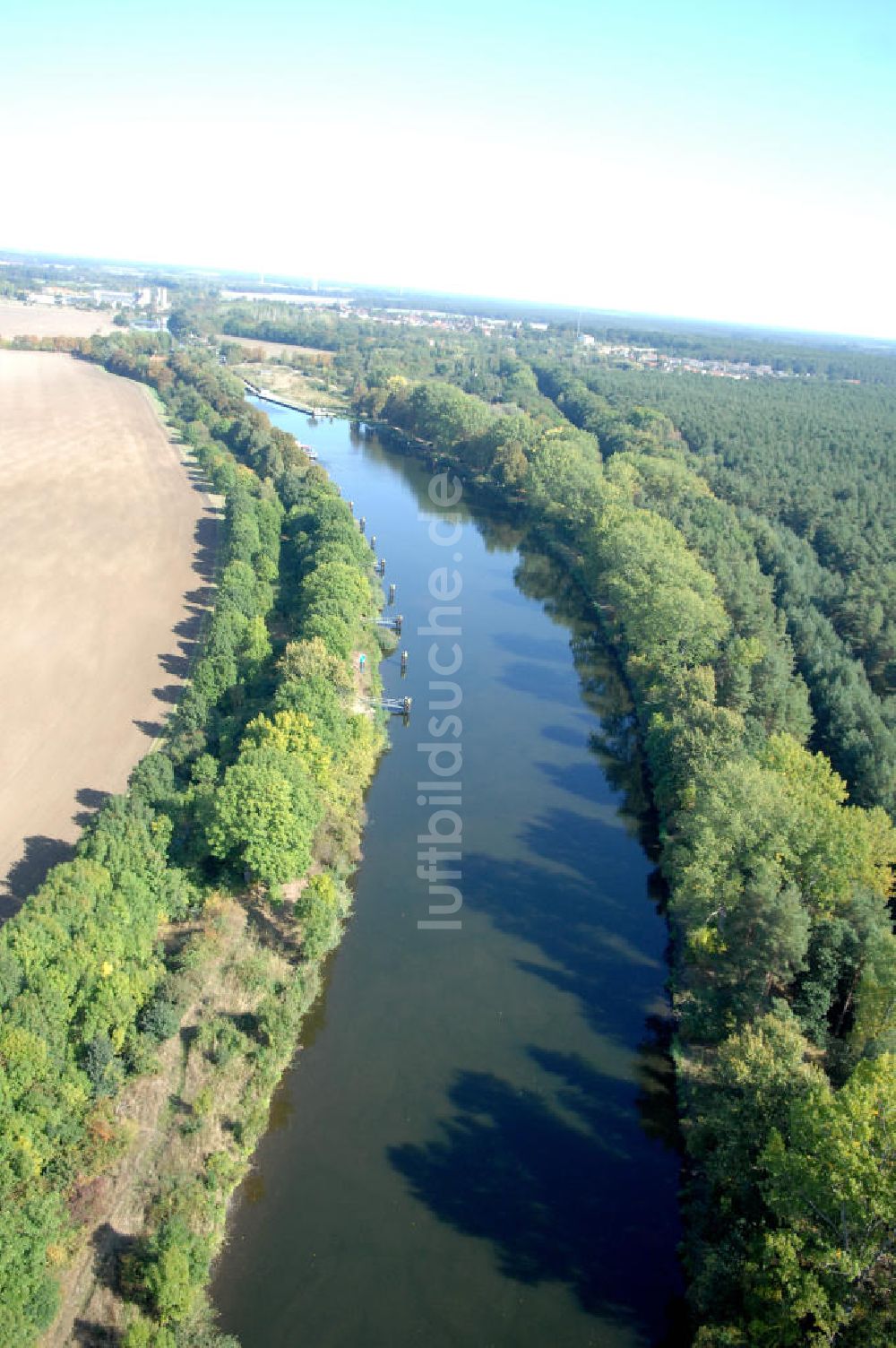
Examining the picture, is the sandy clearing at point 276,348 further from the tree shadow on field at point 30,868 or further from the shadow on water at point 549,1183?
the shadow on water at point 549,1183

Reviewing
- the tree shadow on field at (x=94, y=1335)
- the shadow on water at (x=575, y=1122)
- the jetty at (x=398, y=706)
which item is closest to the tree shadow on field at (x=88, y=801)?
the shadow on water at (x=575, y=1122)

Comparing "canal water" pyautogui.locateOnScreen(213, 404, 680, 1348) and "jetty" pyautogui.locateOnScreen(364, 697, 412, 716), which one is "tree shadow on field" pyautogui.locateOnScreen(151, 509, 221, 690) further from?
"canal water" pyautogui.locateOnScreen(213, 404, 680, 1348)

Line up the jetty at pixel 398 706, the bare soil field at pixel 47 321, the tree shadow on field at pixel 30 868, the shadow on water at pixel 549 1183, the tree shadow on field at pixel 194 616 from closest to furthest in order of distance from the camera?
the shadow on water at pixel 549 1183 → the tree shadow on field at pixel 30 868 → the tree shadow on field at pixel 194 616 → the jetty at pixel 398 706 → the bare soil field at pixel 47 321

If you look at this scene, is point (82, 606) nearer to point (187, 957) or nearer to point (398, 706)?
point (398, 706)

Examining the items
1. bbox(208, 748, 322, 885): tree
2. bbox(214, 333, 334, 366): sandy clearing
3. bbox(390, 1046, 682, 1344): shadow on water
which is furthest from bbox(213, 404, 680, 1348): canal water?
bbox(214, 333, 334, 366): sandy clearing

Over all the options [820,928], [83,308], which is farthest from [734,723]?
[83,308]

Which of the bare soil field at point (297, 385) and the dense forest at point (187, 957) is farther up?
the bare soil field at point (297, 385)

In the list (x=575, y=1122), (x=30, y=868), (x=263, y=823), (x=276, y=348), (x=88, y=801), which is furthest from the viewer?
(x=276, y=348)

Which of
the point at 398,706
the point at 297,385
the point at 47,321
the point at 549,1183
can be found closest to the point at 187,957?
the point at 549,1183
